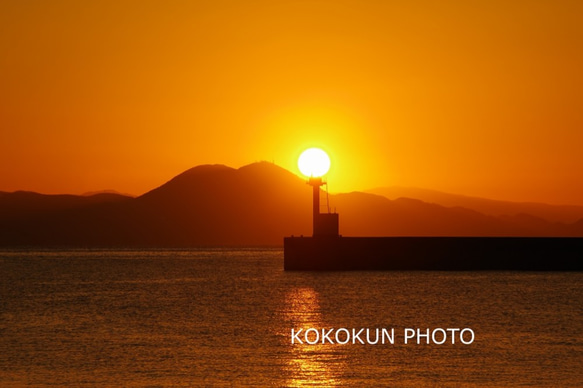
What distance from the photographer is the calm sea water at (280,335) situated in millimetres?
28656

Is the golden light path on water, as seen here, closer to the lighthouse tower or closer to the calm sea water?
the calm sea water

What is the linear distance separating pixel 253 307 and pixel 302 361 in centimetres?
2458

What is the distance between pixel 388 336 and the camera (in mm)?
39094

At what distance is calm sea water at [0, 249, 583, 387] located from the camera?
2866cm

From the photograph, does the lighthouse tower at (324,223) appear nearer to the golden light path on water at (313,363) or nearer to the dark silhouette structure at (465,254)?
the dark silhouette structure at (465,254)

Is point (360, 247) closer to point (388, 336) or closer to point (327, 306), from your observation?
point (327, 306)

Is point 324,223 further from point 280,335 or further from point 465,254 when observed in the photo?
point 280,335

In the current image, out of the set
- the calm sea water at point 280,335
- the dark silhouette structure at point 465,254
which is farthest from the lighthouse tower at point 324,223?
the calm sea water at point 280,335

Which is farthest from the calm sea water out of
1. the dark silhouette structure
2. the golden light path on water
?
the dark silhouette structure

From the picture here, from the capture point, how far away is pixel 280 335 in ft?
129

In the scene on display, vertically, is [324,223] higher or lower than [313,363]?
higher

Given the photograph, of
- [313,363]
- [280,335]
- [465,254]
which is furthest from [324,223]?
[313,363]

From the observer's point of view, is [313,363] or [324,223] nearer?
[313,363]

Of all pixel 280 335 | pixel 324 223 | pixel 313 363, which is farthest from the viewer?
pixel 324 223
